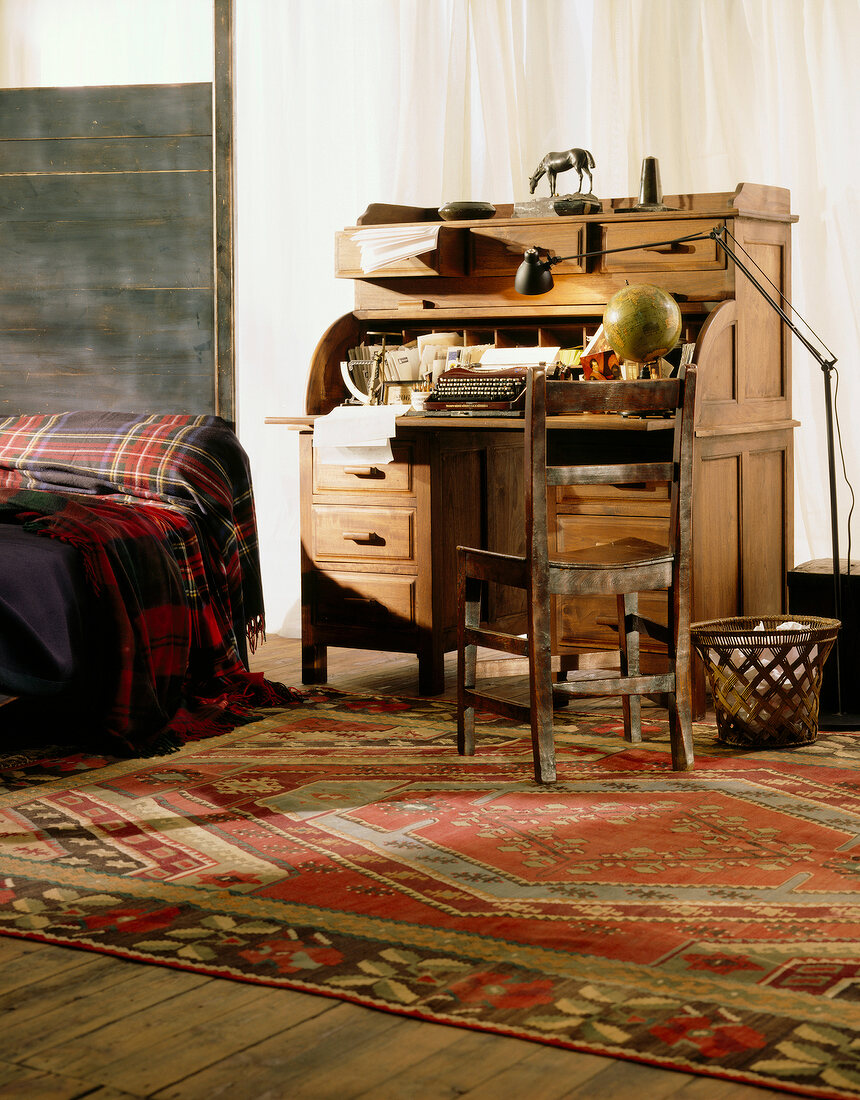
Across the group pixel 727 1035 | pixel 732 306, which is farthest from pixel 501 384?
pixel 727 1035

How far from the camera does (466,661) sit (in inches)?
128

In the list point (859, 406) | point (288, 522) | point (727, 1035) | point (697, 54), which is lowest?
point (727, 1035)

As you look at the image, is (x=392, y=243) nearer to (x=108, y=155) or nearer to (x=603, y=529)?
(x=603, y=529)

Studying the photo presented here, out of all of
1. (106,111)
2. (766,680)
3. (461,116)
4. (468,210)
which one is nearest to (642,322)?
(468,210)

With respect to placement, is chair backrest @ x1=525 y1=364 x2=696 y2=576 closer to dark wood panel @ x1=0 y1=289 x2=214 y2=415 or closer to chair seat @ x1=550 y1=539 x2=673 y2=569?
chair seat @ x1=550 y1=539 x2=673 y2=569

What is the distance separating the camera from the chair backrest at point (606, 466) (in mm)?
2963

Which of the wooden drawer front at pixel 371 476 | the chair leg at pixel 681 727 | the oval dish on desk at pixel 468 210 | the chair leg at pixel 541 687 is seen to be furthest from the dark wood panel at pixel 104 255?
the chair leg at pixel 681 727

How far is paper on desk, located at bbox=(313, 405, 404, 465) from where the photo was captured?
3906 mm

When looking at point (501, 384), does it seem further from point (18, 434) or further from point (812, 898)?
point (812, 898)

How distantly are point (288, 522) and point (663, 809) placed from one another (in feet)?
8.86

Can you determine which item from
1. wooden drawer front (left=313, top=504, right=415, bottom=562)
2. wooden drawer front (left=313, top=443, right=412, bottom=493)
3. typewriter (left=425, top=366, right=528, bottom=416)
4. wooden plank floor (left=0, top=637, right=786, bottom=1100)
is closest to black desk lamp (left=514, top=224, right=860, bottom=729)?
typewriter (left=425, top=366, right=528, bottom=416)

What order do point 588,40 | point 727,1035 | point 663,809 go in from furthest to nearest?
point 588,40, point 663,809, point 727,1035

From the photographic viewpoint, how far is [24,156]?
17.2 feet

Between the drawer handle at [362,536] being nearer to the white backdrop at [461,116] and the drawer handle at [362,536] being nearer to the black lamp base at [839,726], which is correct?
the white backdrop at [461,116]
